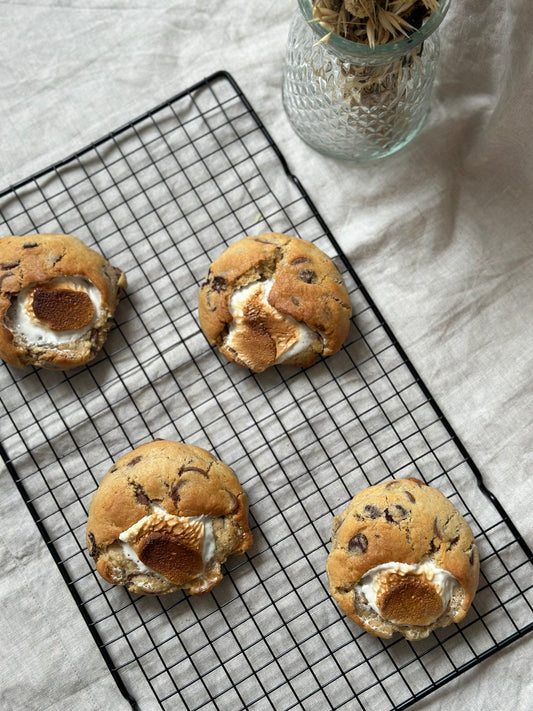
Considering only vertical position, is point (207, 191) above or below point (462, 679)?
above

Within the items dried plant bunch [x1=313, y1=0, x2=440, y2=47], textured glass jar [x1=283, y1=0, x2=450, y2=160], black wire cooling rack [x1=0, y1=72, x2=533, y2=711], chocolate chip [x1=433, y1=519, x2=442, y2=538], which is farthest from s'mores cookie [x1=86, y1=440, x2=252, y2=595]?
dried plant bunch [x1=313, y1=0, x2=440, y2=47]

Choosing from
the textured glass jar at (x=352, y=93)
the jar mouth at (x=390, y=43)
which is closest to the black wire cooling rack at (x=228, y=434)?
the textured glass jar at (x=352, y=93)

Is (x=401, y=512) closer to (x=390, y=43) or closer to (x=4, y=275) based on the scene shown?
(x=390, y=43)

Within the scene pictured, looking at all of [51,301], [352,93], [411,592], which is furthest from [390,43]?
[411,592]

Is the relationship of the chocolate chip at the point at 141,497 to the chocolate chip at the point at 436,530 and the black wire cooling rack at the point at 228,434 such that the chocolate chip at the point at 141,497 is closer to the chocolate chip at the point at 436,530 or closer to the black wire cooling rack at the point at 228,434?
the black wire cooling rack at the point at 228,434

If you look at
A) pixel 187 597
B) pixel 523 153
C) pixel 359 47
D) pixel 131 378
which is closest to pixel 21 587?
pixel 187 597

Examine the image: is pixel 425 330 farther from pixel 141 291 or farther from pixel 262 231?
pixel 141 291
